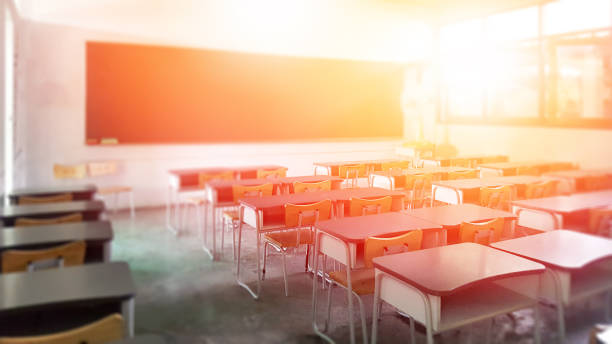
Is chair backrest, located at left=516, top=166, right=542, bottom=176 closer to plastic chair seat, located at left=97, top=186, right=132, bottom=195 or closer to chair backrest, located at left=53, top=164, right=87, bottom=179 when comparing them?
plastic chair seat, located at left=97, top=186, right=132, bottom=195

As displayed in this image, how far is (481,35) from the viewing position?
482 cm

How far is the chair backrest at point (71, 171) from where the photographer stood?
4121mm

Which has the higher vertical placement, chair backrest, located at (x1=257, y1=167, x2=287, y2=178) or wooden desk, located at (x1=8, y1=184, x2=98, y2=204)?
chair backrest, located at (x1=257, y1=167, x2=287, y2=178)

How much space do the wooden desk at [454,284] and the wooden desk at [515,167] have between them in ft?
Result: 3.59

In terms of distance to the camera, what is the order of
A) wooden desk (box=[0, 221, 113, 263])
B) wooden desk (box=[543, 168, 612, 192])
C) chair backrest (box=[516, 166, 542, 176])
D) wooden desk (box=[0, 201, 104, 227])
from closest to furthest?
wooden desk (box=[0, 221, 113, 263]) → wooden desk (box=[543, 168, 612, 192]) → wooden desk (box=[0, 201, 104, 227]) → chair backrest (box=[516, 166, 542, 176])

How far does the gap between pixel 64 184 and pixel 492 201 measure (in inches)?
150

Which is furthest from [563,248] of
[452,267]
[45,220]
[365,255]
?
[45,220]

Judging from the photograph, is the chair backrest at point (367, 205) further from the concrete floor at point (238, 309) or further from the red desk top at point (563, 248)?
the red desk top at point (563, 248)

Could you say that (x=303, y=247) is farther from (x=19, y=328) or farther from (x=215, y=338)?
(x=19, y=328)

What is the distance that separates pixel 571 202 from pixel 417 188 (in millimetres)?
1365

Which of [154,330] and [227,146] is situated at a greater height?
[227,146]

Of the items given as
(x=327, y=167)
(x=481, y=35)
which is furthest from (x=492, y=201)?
(x=481, y=35)

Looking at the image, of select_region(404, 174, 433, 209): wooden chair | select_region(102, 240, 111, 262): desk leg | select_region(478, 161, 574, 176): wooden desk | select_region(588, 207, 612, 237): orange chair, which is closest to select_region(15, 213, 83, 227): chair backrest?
select_region(102, 240, 111, 262): desk leg

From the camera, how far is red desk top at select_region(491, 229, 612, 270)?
80.7 inches
